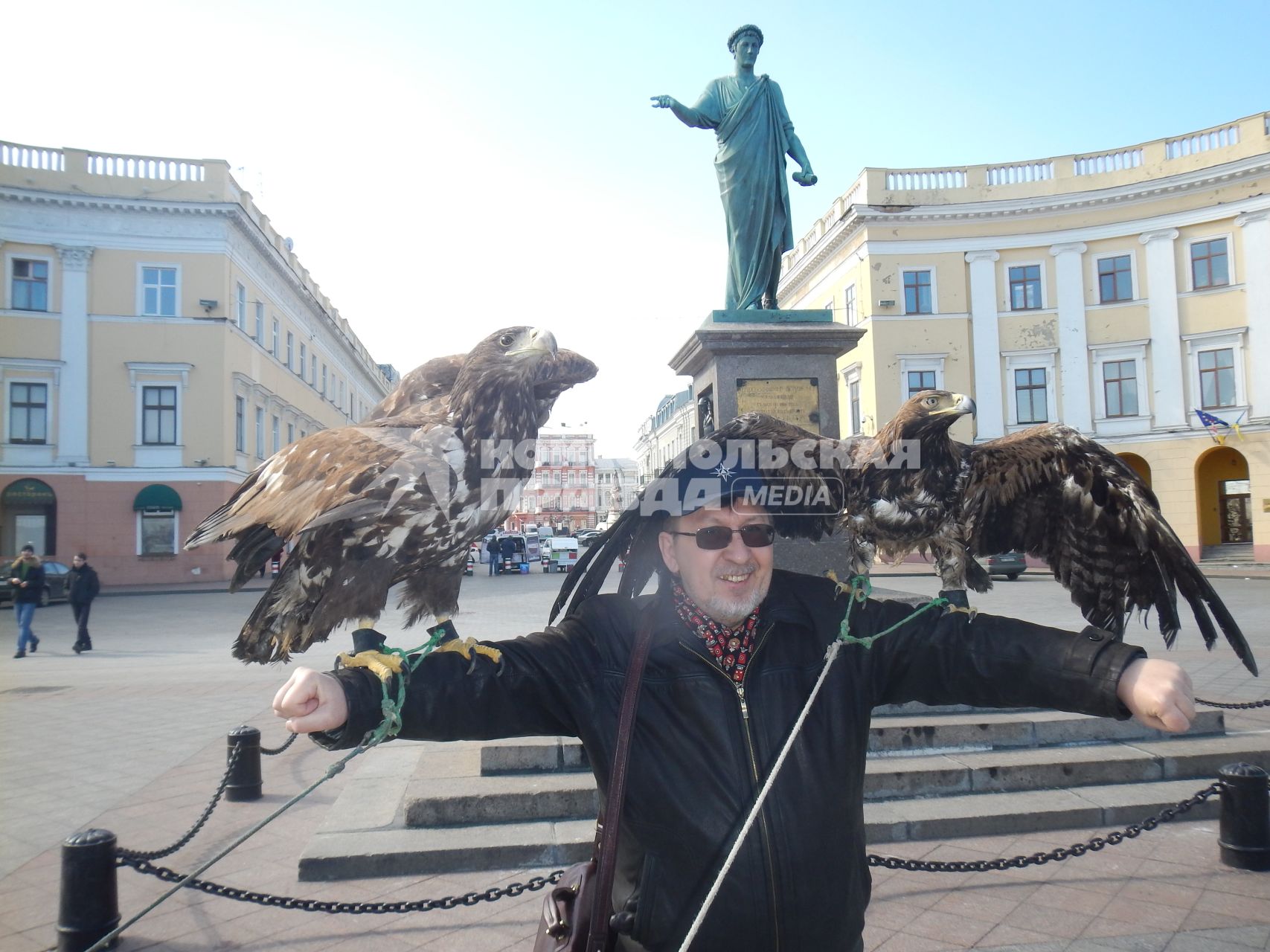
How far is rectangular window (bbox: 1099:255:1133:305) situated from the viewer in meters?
27.6

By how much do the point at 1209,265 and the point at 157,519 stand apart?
116 ft

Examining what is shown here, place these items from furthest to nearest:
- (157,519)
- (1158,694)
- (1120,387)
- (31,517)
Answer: (1120,387) → (157,519) → (31,517) → (1158,694)

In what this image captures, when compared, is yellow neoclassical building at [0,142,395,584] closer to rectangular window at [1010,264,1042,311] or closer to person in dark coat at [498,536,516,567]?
person in dark coat at [498,536,516,567]

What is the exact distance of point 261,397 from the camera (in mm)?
30281

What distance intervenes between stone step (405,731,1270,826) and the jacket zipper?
299 centimetres

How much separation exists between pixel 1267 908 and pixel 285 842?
16.9 ft

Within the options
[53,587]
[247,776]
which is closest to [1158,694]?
[247,776]

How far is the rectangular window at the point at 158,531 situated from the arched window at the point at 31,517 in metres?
2.52

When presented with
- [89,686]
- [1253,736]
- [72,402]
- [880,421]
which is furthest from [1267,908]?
[72,402]

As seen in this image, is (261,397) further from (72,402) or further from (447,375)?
(447,375)

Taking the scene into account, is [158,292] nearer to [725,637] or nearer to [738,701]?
[725,637]

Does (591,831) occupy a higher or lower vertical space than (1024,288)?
lower

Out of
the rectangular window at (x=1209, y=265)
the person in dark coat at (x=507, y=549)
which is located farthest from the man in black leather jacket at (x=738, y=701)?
the rectangular window at (x=1209, y=265)

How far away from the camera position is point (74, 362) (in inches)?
1037
